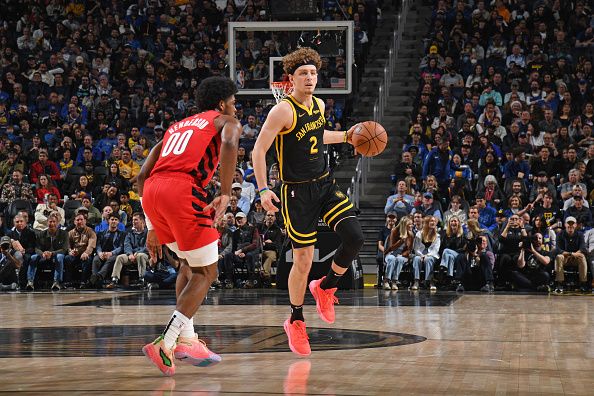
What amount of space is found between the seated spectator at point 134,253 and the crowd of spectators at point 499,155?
360cm

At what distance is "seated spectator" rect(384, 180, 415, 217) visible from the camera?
15.2 metres

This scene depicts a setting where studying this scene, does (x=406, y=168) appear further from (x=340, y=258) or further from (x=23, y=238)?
(x=340, y=258)

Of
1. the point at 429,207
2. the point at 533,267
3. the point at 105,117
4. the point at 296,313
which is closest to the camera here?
the point at 296,313

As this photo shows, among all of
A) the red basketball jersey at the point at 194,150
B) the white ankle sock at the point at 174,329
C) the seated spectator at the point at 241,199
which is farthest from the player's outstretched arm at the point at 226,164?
the seated spectator at the point at 241,199

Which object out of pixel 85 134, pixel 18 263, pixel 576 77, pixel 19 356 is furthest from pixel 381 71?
pixel 19 356

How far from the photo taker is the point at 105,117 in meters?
19.6

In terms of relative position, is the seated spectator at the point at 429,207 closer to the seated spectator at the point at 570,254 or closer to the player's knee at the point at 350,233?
the seated spectator at the point at 570,254

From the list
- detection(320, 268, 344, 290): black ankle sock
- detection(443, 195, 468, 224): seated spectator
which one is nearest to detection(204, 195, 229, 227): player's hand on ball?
detection(320, 268, 344, 290): black ankle sock

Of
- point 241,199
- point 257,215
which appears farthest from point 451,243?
point 241,199

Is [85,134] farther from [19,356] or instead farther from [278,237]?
[19,356]

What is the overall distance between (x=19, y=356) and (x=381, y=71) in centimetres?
1565

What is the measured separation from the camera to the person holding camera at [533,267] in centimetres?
1356

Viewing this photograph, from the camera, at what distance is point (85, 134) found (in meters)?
18.8

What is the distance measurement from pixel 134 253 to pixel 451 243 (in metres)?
4.76
